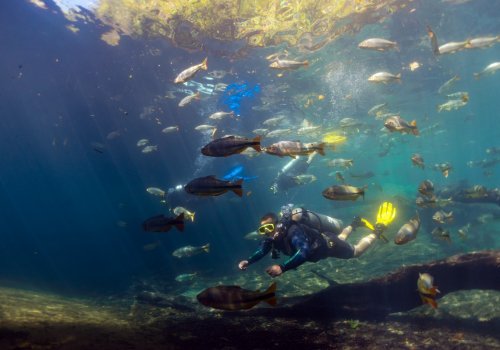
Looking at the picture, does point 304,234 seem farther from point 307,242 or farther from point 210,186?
point 210,186

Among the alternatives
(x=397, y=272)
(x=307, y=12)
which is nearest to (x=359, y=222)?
(x=397, y=272)

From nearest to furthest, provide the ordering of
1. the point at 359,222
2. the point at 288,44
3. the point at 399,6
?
1. the point at 359,222
2. the point at 399,6
3. the point at 288,44

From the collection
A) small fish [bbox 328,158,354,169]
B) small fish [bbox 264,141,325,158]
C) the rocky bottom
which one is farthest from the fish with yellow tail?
small fish [bbox 328,158,354,169]

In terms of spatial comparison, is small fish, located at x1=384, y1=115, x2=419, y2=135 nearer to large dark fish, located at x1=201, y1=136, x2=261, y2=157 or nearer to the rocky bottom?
large dark fish, located at x1=201, y1=136, x2=261, y2=157

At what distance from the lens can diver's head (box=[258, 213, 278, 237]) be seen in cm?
668

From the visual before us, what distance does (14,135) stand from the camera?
27.0m

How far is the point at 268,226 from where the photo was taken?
263 inches

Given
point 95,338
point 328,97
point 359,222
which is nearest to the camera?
point 95,338

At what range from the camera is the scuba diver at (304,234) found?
660cm

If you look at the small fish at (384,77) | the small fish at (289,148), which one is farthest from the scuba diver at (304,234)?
the small fish at (384,77)

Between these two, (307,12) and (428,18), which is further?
(428,18)

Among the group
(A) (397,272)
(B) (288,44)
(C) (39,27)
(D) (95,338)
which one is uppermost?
(B) (288,44)

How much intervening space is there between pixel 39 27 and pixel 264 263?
16.8 metres

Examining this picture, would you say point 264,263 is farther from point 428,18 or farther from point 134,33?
point 428,18
